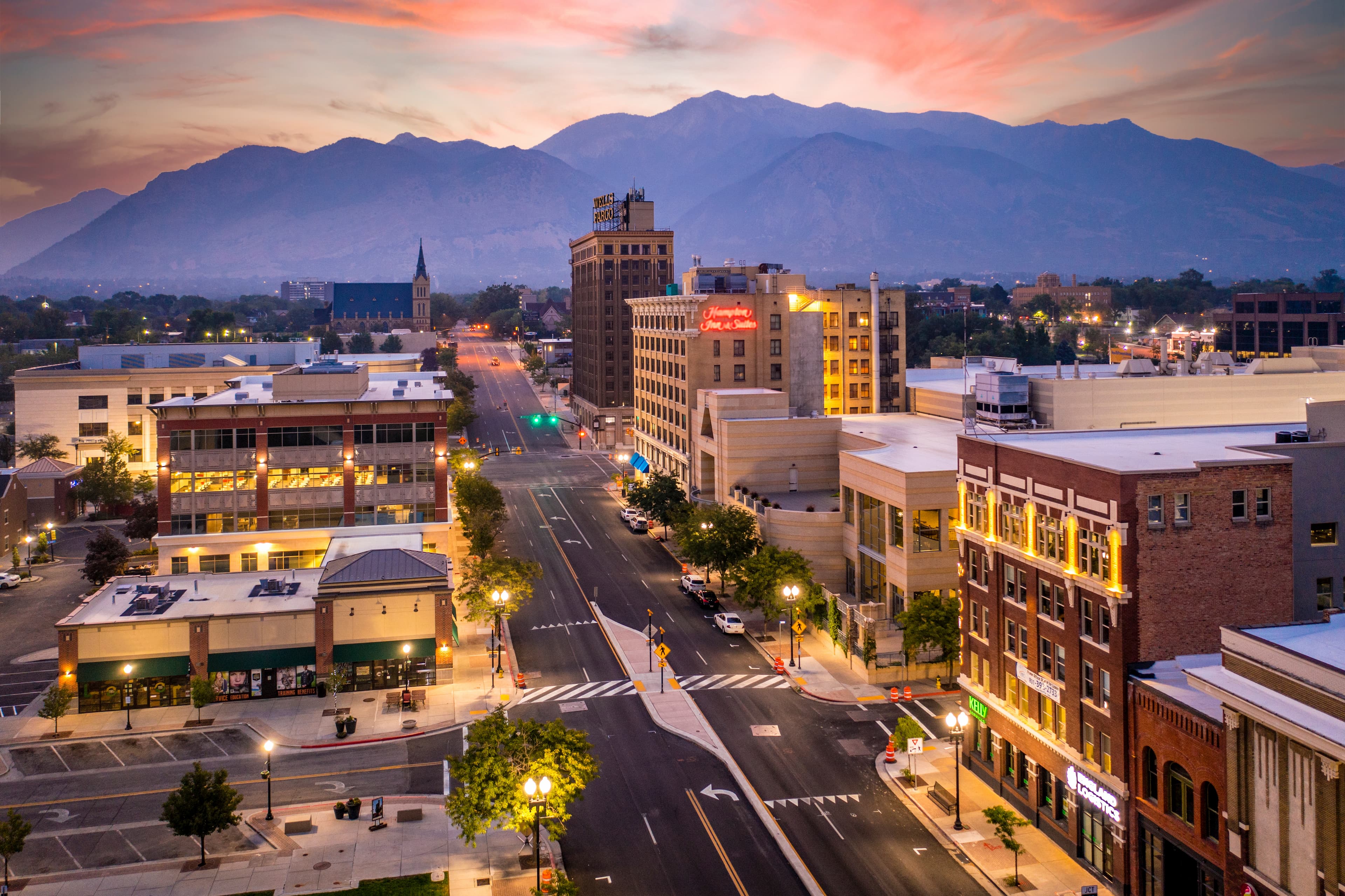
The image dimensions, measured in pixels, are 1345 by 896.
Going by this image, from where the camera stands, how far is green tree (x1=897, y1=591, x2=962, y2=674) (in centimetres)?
5806

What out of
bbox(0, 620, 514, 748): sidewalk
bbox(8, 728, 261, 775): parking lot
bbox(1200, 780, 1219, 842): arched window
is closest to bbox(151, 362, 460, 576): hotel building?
bbox(0, 620, 514, 748): sidewalk

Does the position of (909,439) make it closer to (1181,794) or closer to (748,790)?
(748,790)

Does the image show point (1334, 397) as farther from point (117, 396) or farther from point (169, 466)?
point (117, 396)

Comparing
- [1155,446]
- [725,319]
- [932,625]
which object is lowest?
[932,625]

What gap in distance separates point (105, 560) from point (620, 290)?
109989 mm

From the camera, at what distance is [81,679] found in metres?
57.9

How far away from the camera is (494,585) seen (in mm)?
69500

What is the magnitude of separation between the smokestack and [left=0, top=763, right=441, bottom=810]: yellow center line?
75640mm

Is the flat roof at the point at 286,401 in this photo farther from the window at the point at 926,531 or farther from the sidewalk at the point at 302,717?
the window at the point at 926,531

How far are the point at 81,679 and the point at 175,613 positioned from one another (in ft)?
19.3

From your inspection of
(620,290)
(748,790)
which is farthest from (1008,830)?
(620,290)

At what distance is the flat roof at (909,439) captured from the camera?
6712 cm

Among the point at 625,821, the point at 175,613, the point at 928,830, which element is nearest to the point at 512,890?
the point at 625,821

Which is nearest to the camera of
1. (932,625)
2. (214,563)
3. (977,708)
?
(977,708)
